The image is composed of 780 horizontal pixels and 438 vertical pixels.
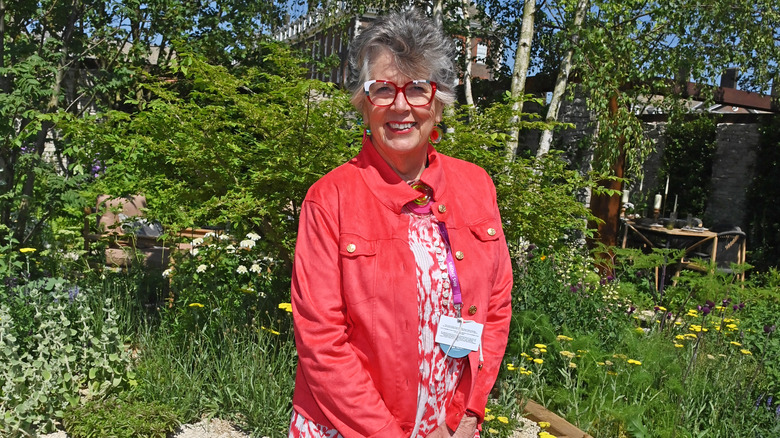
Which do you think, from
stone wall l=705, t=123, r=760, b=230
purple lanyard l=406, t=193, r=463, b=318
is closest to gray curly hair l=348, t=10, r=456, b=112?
purple lanyard l=406, t=193, r=463, b=318

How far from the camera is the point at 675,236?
348 inches

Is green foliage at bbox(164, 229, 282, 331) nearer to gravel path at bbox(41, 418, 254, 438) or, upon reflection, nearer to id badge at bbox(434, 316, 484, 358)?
gravel path at bbox(41, 418, 254, 438)

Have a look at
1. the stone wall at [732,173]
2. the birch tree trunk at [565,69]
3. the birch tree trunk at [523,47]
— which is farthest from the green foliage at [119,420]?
the stone wall at [732,173]

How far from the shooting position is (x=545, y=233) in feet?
14.2

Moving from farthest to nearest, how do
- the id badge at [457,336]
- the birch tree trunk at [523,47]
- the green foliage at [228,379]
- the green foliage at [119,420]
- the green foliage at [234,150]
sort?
the birch tree trunk at [523,47] < the green foliage at [234,150] < the green foliage at [228,379] < the green foliage at [119,420] < the id badge at [457,336]

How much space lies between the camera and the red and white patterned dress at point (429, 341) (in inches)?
66.3

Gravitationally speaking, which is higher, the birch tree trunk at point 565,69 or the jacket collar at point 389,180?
the birch tree trunk at point 565,69

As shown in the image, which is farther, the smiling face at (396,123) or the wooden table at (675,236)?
the wooden table at (675,236)

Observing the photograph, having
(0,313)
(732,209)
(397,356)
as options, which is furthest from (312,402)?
(732,209)

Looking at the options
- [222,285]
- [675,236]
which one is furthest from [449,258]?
[675,236]

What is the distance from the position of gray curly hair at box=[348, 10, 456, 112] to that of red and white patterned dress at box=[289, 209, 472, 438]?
13.9 inches

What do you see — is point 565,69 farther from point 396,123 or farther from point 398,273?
point 398,273

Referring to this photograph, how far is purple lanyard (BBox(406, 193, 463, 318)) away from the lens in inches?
66.9

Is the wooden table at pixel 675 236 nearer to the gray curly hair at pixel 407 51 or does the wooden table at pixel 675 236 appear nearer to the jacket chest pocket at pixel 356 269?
the gray curly hair at pixel 407 51
